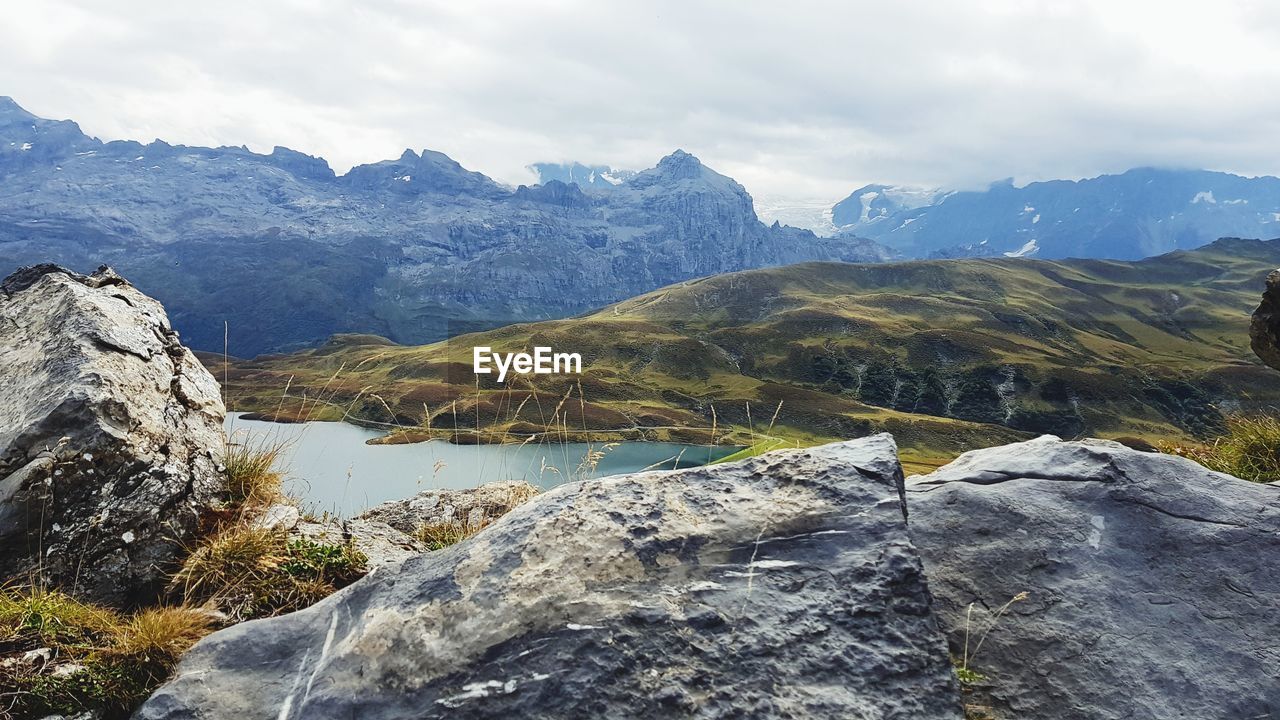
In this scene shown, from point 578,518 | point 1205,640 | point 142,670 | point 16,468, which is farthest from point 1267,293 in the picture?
point 16,468

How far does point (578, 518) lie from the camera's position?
17.6 feet

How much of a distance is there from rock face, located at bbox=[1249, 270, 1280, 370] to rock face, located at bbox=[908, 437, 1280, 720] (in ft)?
20.7

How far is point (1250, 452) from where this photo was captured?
9984 millimetres

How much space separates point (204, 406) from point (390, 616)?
4754 millimetres

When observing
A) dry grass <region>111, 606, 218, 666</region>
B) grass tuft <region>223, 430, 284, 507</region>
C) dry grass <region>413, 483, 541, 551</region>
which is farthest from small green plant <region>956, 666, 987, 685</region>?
grass tuft <region>223, 430, 284, 507</region>

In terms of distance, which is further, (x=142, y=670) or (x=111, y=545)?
(x=111, y=545)

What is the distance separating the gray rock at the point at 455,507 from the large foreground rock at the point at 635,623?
3029 millimetres

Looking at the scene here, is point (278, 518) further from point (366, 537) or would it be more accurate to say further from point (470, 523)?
point (470, 523)

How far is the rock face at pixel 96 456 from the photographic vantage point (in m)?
6.07

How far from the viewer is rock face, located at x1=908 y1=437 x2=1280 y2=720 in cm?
530

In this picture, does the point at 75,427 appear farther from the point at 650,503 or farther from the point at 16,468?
the point at 650,503

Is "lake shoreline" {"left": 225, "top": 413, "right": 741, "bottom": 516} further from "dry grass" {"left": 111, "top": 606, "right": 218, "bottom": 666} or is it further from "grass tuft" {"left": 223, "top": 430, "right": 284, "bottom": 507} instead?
"dry grass" {"left": 111, "top": 606, "right": 218, "bottom": 666}

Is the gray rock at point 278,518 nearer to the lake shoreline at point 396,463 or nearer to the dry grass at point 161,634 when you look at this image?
the dry grass at point 161,634

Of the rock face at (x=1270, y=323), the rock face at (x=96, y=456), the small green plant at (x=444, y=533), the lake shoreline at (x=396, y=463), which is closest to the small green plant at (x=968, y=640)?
the small green plant at (x=444, y=533)
